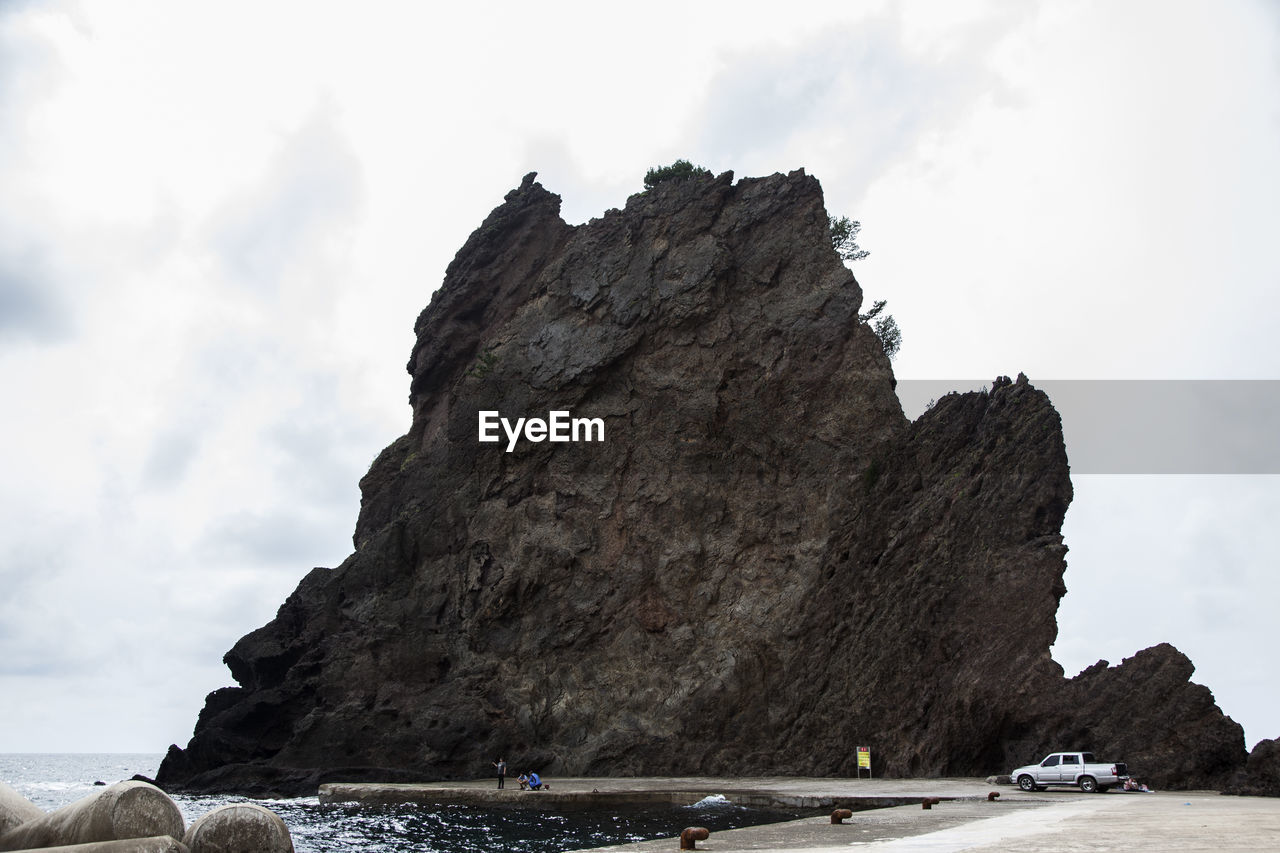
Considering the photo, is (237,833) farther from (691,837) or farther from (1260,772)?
(1260,772)

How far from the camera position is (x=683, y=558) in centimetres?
5497

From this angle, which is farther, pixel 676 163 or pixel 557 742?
pixel 676 163

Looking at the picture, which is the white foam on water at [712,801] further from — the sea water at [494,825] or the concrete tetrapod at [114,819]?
the concrete tetrapod at [114,819]

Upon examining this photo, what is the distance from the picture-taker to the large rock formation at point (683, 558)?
45125 mm

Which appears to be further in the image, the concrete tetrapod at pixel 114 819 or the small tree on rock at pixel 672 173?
the small tree on rock at pixel 672 173

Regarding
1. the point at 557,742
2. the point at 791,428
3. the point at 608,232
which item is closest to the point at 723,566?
the point at 791,428

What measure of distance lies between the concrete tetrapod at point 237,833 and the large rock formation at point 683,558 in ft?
108

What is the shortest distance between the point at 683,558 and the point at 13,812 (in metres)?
42.0

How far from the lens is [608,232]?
6494 cm

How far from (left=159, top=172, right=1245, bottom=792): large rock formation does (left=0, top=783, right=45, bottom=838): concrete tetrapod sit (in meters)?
34.5

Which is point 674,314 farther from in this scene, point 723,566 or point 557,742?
point 557,742

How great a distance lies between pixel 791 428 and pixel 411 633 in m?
24.0

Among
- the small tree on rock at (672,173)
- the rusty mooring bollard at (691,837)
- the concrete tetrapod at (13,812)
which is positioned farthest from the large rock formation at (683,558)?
the concrete tetrapod at (13,812)

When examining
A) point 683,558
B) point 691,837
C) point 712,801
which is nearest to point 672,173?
point 683,558
